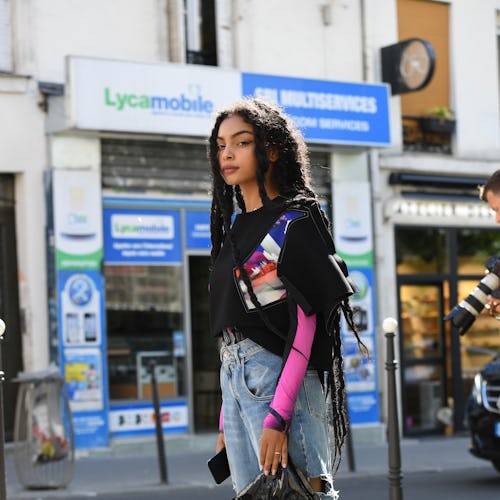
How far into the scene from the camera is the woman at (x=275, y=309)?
3582 millimetres

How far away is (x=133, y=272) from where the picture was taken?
48.0 feet

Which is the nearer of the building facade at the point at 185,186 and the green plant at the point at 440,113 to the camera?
the building facade at the point at 185,186

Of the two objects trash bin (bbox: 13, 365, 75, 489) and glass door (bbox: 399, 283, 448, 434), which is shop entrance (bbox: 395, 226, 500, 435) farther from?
trash bin (bbox: 13, 365, 75, 489)

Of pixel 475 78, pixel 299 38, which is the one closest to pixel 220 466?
pixel 299 38

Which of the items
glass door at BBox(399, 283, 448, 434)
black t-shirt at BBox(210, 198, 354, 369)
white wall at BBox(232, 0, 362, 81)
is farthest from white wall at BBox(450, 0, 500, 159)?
black t-shirt at BBox(210, 198, 354, 369)

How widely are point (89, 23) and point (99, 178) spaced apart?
1.89 m

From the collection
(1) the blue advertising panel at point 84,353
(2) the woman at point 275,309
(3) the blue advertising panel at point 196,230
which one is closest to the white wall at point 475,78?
(3) the blue advertising panel at point 196,230

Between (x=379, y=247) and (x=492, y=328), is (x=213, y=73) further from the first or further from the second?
(x=492, y=328)

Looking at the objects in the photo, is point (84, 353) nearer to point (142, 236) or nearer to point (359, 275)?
point (142, 236)

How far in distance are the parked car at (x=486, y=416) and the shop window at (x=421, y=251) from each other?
19.3ft

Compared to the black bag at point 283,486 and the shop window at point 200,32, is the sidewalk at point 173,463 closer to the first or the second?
the shop window at point 200,32

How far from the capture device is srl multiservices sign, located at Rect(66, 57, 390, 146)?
539 inches

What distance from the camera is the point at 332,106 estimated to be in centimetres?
1596

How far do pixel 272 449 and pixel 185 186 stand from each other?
1172 centimetres
